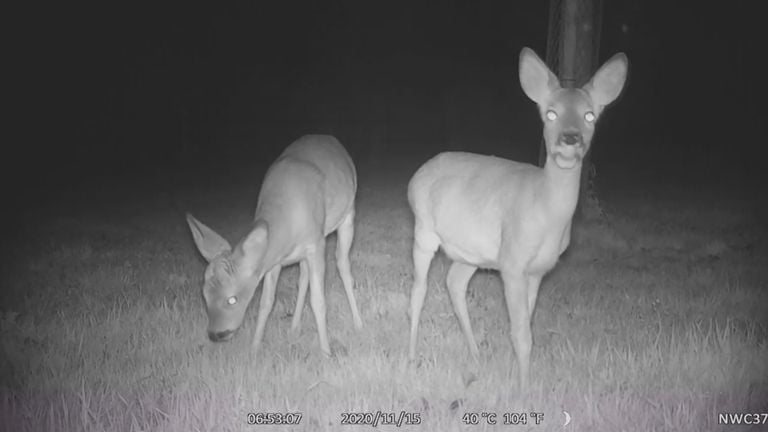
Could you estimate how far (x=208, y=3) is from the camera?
19625 mm

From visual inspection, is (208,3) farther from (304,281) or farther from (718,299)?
(718,299)

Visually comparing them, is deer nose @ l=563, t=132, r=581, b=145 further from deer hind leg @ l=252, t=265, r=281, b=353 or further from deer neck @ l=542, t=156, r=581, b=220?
deer hind leg @ l=252, t=265, r=281, b=353

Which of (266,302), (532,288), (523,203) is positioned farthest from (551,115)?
(266,302)

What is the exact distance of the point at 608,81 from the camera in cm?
454

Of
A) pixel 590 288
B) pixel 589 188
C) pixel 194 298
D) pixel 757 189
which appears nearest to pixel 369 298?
pixel 194 298

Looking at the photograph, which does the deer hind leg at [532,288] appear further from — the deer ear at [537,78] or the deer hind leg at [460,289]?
the deer ear at [537,78]

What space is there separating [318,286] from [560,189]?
226cm

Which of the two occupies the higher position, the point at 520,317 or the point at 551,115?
the point at 551,115

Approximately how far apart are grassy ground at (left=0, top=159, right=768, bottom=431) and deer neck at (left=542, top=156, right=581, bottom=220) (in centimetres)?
110

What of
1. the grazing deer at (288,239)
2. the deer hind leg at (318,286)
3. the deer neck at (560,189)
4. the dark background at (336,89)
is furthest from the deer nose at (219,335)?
the dark background at (336,89)

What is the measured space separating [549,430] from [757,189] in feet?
38.0

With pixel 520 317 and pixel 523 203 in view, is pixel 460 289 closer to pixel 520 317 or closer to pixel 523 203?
pixel 520 317

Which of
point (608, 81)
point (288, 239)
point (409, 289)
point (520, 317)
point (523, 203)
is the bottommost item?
point (409, 289)

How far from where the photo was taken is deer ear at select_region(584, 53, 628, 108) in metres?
4.52
